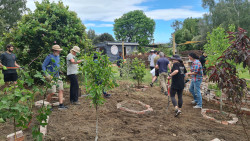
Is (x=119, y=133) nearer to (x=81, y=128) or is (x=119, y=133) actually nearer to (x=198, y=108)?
(x=81, y=128)

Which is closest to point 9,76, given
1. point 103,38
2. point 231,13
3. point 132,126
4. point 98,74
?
point 98,74

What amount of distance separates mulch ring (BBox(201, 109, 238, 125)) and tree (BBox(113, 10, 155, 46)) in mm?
43942

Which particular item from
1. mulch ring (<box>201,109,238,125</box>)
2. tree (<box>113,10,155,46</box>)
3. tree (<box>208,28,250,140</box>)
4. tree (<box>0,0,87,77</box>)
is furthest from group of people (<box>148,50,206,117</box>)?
tree (<box>113,10,155,46</box>)

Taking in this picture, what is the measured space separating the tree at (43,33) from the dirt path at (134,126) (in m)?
2.63

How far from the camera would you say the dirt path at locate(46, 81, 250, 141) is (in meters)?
3.34

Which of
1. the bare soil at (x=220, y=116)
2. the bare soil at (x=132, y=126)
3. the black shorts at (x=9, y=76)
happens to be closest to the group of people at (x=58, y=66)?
the black shorts at (x=9, y=76)

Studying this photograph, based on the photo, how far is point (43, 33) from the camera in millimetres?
6219

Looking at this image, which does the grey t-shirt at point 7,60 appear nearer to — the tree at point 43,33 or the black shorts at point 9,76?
the black shorts at point 9,76

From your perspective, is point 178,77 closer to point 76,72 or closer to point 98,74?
point 98,74

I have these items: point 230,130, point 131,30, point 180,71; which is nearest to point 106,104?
point 180,71

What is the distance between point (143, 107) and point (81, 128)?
7.43 feet

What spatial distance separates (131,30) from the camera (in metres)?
50.2

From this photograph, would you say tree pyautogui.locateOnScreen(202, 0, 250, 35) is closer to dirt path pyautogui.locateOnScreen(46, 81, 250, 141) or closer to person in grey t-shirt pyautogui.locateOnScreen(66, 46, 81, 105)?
dirt path pyautogui.locateOnScreen(46, 81, 250, 141)

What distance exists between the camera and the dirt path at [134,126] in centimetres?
334
